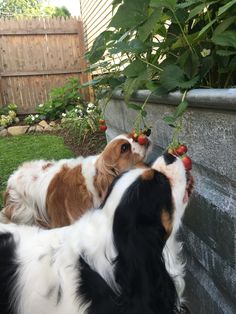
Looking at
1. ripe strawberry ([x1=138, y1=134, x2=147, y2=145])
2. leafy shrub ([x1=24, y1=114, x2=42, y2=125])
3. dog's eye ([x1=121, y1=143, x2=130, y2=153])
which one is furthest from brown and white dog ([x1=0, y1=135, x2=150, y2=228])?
leafy shrub ([x1=24, y1=114, x2=42, y2=125])

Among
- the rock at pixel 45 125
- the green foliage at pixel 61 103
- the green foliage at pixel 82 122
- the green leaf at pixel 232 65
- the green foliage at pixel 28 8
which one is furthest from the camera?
the green foliage at pixel 28 8

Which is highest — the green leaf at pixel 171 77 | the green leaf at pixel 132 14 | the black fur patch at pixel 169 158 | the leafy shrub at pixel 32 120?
the green leaf at pixel 132 14

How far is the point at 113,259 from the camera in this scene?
1.50 m

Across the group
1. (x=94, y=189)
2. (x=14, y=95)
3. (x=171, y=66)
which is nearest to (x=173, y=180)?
(x=171, y=66)

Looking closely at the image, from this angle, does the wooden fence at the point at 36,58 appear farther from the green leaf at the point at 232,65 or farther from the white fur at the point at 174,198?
the white fur at the point at 174,198

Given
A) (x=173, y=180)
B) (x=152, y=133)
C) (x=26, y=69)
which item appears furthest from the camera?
(x=26, y=69)

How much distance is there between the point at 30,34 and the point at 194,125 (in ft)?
33.4

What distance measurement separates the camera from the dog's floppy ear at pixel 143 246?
148cm

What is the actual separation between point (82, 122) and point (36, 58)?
184 inches

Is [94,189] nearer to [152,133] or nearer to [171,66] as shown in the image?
[152,133]

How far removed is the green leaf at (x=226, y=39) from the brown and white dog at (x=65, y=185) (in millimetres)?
1118

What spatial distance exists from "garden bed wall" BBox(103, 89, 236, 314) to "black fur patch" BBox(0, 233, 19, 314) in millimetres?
923

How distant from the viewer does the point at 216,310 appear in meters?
1.95

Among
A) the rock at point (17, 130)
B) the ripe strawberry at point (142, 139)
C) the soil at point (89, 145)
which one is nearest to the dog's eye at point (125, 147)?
the ripe strawberry at point (142, 139)
